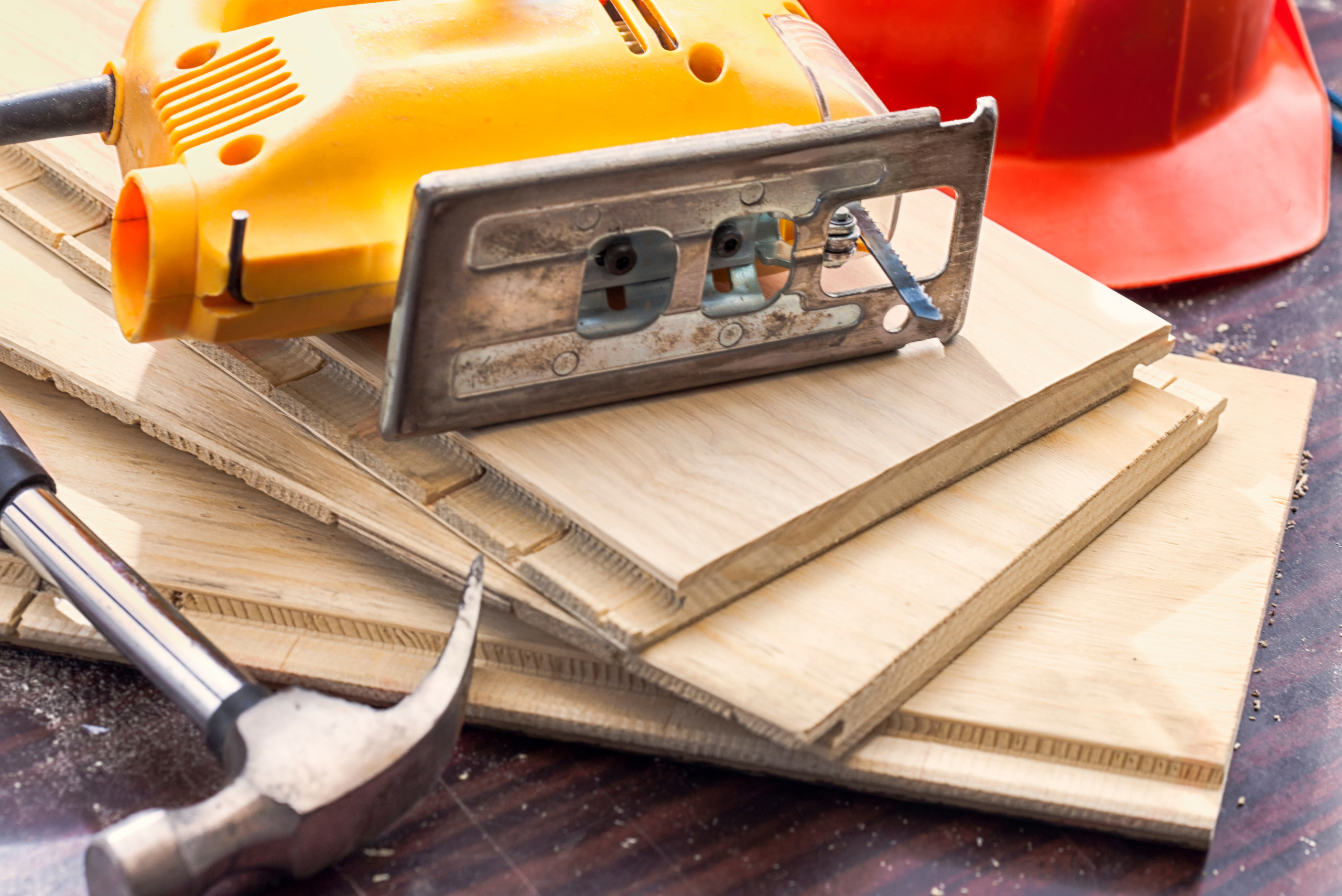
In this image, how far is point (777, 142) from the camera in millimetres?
922

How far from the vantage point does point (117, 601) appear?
2.81 feet

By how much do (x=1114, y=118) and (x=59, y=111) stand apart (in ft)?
3.81

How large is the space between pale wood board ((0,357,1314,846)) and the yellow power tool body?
0.78ft

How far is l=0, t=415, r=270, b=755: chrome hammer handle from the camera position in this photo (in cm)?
80

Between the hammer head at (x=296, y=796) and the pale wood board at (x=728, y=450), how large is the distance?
140 millimetres

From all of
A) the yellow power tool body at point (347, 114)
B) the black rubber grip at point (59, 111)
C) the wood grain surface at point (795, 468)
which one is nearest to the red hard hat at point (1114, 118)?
the wood grain surface at point (795, 468)

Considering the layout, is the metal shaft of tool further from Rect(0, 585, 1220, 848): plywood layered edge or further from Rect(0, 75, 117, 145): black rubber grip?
Answer: Rect(0, 75, 117, 145): black rubber grip

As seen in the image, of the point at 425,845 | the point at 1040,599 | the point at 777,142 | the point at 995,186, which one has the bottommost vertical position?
the point at 425,845

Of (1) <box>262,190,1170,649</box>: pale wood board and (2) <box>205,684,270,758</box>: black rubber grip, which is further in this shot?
(1) <box>262,190,1170,649</box>: pale wood board

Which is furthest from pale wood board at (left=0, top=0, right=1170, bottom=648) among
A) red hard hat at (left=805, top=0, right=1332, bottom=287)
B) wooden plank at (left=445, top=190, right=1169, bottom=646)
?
red hard hat at (left=805, top=0, right=1332, bottom=287)

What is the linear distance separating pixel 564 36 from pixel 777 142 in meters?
0.23

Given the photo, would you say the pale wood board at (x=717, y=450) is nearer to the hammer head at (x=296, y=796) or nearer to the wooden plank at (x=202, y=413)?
the wooden plank at (x=202, y=413)

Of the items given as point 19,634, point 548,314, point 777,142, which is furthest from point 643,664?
point 19,634

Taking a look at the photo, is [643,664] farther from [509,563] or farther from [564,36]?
[564,36]
